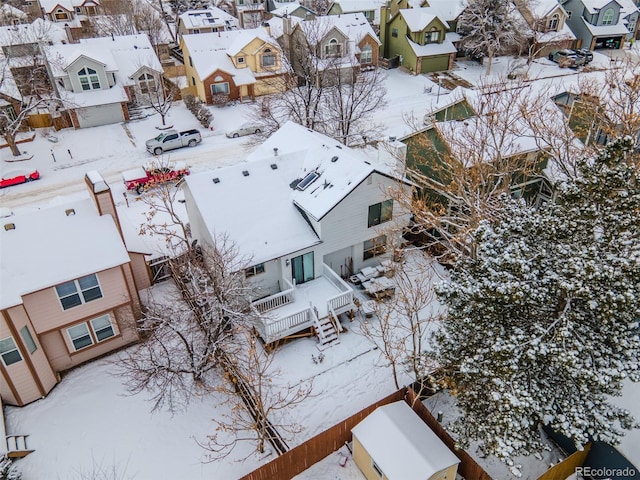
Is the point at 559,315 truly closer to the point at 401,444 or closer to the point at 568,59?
the point at 401,444

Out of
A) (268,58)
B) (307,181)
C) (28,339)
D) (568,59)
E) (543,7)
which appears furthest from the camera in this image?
(543,7)

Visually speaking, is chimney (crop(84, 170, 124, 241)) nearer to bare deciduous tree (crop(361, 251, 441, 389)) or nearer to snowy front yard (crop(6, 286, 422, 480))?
snowy front yard (crop(6, 286, 422, 480))

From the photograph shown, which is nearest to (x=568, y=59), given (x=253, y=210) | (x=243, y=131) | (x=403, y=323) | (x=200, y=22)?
(x=243, y=131)

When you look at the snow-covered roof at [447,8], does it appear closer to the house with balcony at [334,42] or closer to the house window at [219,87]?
the house with balcony at [334,42]

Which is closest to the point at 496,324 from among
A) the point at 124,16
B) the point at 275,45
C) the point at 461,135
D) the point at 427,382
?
the point at 427,382

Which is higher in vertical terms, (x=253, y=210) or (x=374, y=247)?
(x=253, y=210)

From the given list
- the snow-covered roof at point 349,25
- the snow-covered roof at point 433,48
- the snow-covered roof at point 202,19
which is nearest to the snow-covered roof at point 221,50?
the snow-covered roof at point 349,25

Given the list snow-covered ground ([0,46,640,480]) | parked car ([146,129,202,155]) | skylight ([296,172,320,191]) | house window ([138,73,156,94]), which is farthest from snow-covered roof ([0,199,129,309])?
house window ([138,73,156,94])
